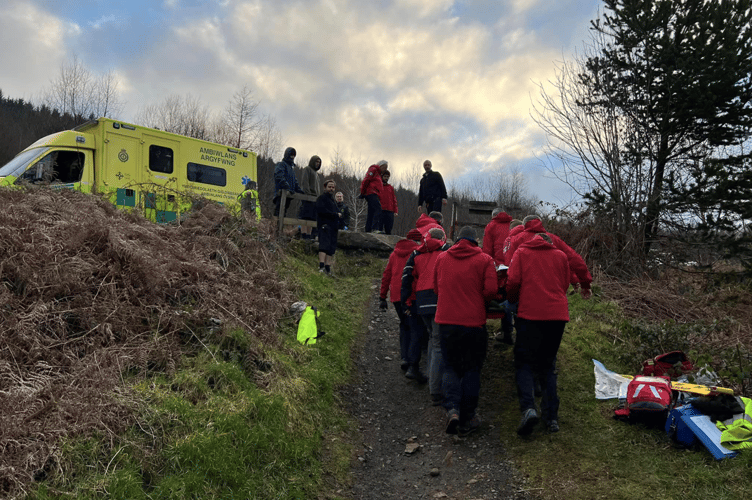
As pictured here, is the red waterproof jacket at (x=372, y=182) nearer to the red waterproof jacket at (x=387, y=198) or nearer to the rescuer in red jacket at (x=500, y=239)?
the red waterproof jacket at (x=387, y=198)

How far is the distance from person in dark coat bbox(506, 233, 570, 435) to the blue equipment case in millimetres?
1115

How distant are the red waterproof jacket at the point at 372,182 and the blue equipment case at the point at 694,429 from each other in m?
10.1

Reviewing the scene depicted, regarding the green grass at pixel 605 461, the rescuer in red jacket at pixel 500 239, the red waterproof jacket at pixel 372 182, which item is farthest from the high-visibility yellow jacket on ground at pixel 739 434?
the red waterproof jacket at pixel 372 182

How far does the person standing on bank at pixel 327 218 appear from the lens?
38.2 feet

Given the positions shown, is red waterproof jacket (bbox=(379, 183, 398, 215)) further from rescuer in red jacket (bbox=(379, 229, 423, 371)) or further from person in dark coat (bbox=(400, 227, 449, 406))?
person in dark coat (bbox=(400, 227, 449, 406))

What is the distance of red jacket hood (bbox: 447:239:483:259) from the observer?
5.89 meters

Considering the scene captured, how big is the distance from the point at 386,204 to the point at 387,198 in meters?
0.19

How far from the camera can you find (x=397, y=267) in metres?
7.82

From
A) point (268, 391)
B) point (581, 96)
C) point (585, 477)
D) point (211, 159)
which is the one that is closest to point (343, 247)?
point (211, 159)

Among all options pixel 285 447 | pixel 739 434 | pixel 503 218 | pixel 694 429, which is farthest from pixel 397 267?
pixel 739 434

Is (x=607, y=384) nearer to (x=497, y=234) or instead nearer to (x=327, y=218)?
(x=497, y=234)

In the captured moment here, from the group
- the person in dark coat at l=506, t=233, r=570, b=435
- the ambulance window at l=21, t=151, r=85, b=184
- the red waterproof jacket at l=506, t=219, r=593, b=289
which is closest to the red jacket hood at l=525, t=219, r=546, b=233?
the red waterproof jacket at l=506, t=219, r=593, b=289

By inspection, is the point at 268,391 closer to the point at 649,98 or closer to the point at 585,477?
the point at 585,477

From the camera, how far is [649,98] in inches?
518
